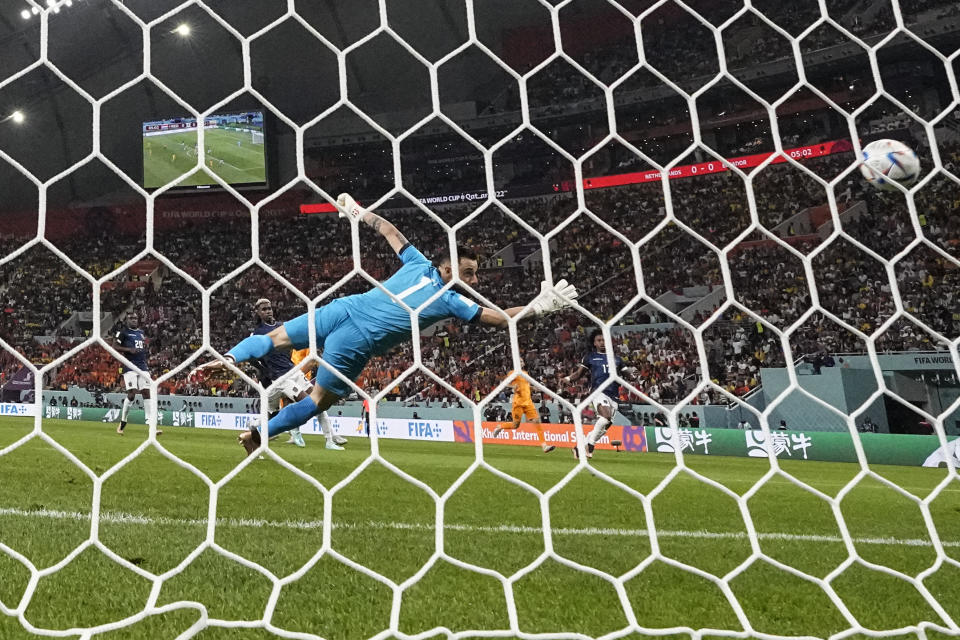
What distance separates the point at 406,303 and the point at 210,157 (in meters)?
14.8

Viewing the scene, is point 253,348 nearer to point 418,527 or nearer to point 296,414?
point 296,414

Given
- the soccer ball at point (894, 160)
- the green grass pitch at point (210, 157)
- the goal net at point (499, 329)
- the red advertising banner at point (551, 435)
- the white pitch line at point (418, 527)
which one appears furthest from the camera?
the green grass pitch at point (210, 157)

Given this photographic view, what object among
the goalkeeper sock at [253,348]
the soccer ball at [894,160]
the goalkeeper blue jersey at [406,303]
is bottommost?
the goalkeeper sock at [253,348]

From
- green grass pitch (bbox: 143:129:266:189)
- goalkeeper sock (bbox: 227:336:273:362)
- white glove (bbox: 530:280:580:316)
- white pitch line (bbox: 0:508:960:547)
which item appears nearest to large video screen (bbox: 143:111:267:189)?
green grass pitch (bbox: 143:129:266:189)

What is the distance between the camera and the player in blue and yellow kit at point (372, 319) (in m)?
2.27

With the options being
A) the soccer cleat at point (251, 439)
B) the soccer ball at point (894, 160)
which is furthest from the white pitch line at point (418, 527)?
the soccer ball at point (894, 160)

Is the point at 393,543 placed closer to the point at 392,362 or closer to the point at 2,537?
the point at 2,537

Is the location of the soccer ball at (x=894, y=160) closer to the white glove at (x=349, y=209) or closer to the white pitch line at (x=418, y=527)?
the white pitch line at (x=418, y=527)

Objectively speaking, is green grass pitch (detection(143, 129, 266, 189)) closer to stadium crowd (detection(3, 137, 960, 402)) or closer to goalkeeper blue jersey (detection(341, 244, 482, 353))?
stadium crowd (detection(3, 137, 960, 402))

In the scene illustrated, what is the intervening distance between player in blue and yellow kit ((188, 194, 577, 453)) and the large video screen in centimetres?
1337

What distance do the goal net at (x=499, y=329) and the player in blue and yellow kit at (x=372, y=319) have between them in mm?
104

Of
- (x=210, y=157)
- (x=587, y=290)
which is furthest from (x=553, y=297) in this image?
(x=210, y=157)

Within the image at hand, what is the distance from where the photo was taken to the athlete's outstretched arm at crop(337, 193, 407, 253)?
68.3 inches

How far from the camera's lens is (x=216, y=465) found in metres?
3.84
